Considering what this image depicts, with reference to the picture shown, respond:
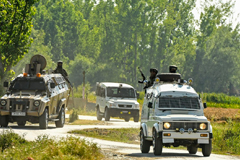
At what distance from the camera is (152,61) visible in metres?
128

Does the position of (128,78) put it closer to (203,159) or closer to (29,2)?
(29,2)

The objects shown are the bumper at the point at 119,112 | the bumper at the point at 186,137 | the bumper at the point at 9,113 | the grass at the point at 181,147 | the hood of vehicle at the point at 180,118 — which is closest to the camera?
the bumper at the point at 186,137

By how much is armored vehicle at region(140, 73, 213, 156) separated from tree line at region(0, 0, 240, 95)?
8329cm

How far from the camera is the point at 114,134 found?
86.0 ft

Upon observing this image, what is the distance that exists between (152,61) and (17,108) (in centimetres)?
10363

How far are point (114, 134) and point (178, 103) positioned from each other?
30.3ft

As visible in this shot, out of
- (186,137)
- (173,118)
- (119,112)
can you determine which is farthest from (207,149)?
(119,112)

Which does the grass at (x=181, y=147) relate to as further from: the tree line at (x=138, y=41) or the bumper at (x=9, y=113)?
the tree line at (x=138, y=41)

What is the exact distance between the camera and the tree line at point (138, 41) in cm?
10512

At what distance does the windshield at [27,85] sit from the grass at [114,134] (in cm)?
256

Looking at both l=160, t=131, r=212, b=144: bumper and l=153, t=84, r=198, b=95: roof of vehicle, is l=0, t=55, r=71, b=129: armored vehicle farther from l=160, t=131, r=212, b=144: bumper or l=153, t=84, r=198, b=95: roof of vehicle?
→ l=160, t=131, r=212, b=144: bumper

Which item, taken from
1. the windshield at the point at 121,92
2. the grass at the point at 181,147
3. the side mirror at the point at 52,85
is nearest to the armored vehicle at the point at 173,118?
the grass at the point at 181,147

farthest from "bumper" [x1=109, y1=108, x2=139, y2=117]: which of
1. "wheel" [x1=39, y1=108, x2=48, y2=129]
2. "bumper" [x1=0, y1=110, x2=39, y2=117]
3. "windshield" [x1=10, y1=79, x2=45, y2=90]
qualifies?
"bumper" [x1=0, y1=110, x2=39, y2=117]

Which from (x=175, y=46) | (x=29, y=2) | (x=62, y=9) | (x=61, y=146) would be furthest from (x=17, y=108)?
(x=62, y=9)
